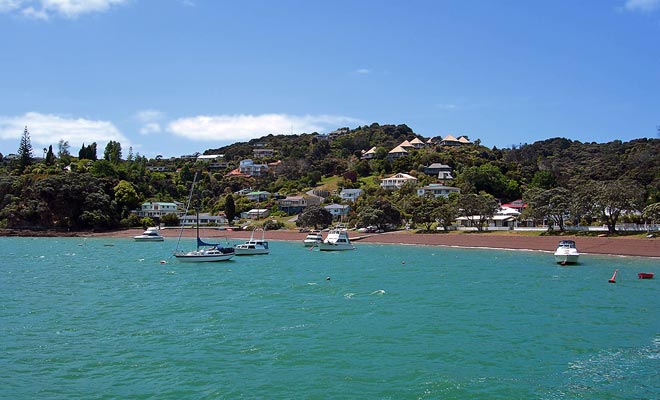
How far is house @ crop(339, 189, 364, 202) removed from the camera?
14100 centimetres

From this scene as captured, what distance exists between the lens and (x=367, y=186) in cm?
15412

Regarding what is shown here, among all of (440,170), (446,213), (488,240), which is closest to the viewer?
(488,240)

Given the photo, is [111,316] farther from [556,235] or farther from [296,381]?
[556,235]

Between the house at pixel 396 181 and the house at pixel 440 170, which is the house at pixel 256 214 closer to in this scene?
the house at pixel 396 181

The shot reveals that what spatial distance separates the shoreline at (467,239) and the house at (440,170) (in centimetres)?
5744

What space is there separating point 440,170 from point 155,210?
7827 cm

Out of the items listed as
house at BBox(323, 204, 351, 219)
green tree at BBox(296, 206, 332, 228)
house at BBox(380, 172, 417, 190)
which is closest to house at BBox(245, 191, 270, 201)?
house at BBox(380, 172, 417, 190)

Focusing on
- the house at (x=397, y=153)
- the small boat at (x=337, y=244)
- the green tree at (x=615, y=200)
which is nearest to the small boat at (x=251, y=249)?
the small boat at (x=337, y=244)

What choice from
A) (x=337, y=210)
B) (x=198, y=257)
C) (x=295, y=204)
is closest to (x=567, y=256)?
(x=198, y=257)

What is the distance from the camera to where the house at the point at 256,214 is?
138 m

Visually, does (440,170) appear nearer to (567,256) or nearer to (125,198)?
(125,198)

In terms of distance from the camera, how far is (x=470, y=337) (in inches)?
1025

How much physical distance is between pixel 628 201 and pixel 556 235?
10.3 meters

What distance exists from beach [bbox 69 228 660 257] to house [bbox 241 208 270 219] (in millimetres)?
19003
